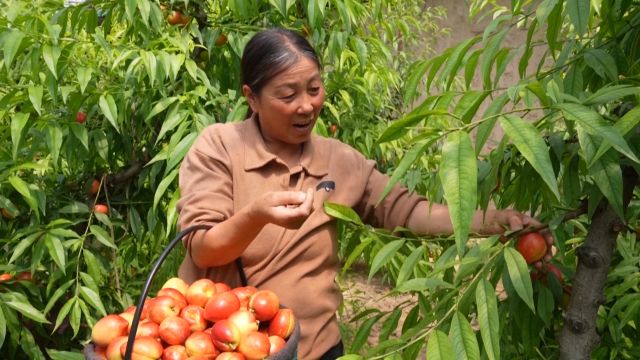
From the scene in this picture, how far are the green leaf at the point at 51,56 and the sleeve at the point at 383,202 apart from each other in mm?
929

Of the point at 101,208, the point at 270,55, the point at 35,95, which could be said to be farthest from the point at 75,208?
the point at 270,55

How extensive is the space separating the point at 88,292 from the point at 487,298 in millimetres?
1574

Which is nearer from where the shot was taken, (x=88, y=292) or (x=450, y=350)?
(x=450, y=350)

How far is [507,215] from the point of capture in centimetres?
143

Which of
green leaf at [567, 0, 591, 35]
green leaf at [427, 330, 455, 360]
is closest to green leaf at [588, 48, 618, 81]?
green leaf at [567, 0, 591, 35]

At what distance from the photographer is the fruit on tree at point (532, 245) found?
1307mm

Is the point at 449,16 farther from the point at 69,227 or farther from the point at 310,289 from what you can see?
the point at 310,289

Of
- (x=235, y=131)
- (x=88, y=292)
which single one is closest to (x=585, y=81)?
(x=235, y=131)

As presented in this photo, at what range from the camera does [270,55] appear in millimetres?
1585

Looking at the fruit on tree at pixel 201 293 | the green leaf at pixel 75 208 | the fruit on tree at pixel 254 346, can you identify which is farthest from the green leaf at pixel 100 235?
the fruit on tree at pixel 254 346

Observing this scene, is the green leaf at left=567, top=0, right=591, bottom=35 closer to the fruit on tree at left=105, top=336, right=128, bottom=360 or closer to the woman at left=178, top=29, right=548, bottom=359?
the woman at left=178, top=29, right=548, bottom=359

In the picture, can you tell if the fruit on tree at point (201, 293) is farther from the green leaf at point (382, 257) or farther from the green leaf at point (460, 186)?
the green leaf at point (460, 186)

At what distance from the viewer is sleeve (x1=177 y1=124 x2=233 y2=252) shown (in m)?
1.50

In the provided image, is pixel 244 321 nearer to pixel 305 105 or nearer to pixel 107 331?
pixel 107 331
